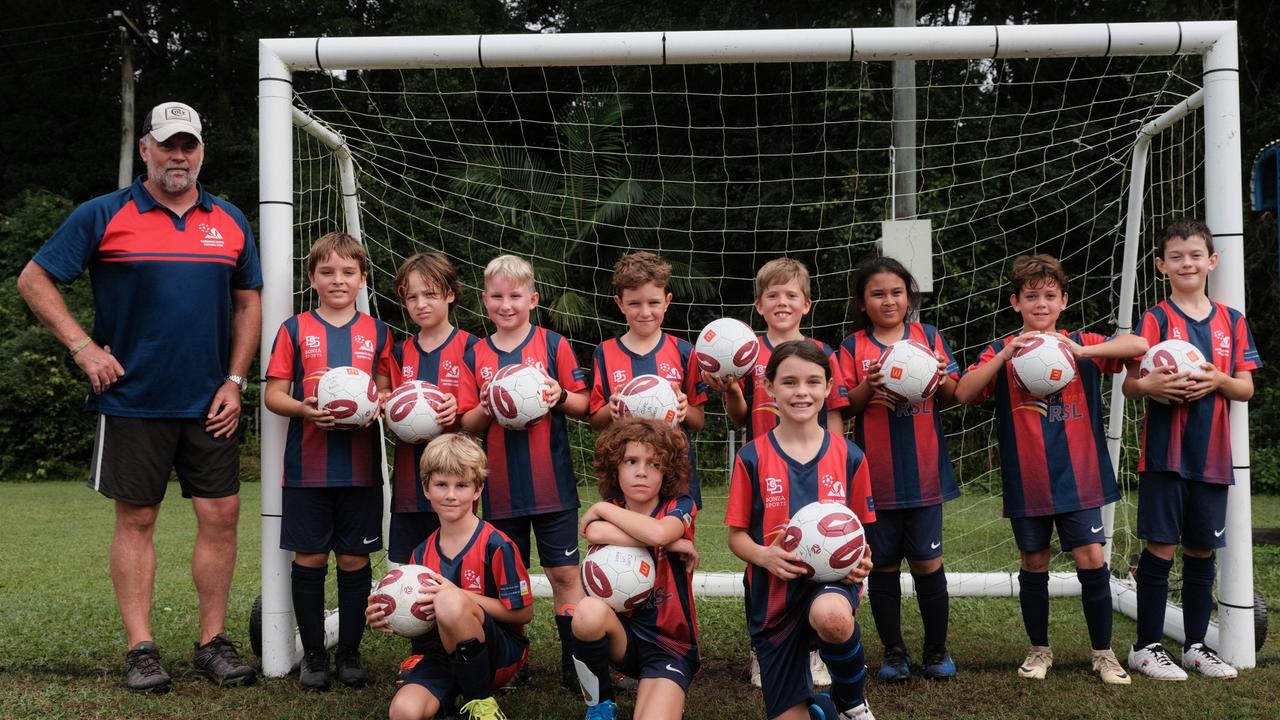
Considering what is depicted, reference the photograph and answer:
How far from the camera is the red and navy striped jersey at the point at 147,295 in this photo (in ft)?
13.0

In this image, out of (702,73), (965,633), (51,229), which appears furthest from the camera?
(51,229)

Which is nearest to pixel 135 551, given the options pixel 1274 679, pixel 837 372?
pixel 837 372

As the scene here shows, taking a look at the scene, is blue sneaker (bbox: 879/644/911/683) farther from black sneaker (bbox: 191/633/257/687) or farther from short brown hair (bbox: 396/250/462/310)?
black sneaker (bbox: 191/633/257/687)

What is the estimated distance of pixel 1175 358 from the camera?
3.96m

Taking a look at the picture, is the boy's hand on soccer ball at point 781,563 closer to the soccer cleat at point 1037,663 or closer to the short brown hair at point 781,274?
the short brown hair at point 781,274

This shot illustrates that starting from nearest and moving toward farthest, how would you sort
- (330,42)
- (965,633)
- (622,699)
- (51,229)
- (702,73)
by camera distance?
1. (622,699)
2. (330,42)
3. (965,633)
4. (702,73)
5. (51,229)

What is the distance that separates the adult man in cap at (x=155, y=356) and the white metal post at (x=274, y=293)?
15cm

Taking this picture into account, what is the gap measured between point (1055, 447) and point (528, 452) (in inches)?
87.3

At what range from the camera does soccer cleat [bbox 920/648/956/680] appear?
13.4ft

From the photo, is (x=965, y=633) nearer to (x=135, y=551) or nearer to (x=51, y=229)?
(x=135, y=551)

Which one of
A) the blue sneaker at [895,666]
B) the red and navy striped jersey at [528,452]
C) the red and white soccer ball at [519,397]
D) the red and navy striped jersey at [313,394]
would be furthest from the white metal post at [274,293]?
the blue sneaker at [895,666]

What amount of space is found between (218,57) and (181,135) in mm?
21497

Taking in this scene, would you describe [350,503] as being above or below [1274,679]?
above

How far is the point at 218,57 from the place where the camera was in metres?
22.9
